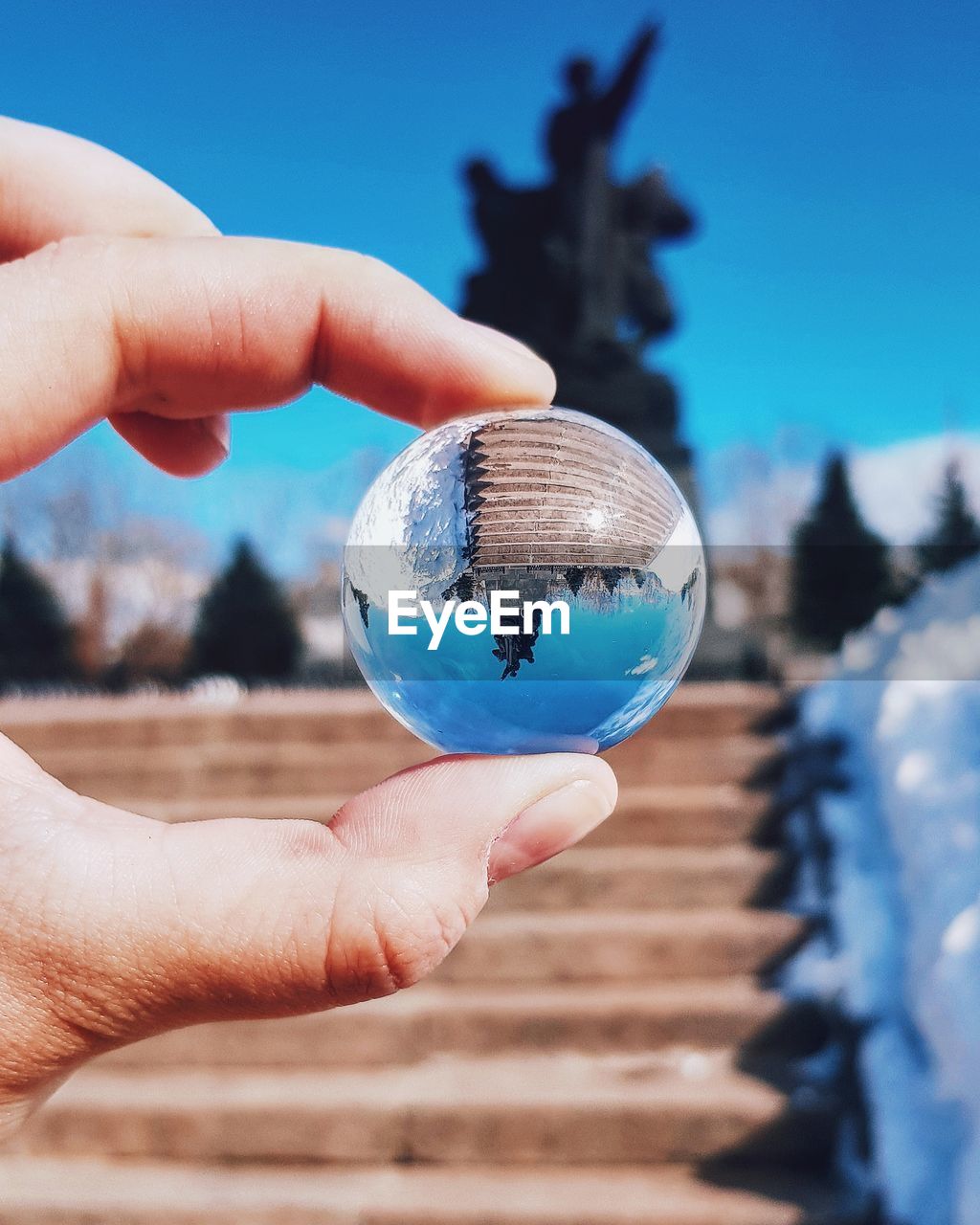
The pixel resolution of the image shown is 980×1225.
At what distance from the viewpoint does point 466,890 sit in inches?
56.0

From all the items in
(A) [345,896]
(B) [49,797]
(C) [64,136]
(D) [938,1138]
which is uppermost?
(C) [64,136]

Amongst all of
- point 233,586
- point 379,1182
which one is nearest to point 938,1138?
point 379,1182

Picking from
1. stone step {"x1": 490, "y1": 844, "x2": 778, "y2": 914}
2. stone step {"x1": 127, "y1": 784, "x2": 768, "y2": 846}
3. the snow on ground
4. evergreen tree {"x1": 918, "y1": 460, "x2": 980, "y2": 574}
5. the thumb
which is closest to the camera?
the thumb

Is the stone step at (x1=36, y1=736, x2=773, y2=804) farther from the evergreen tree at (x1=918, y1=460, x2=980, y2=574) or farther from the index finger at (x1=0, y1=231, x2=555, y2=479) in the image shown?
the evergreen tree at (x1=918, y1=460, x2=980, y2=574)

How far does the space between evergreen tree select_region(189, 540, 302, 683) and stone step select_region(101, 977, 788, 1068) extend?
13.6 m

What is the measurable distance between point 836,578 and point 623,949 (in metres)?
14.7

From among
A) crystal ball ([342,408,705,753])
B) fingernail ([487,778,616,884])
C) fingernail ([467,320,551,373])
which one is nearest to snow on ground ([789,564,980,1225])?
fingernail ([487,778,616,884])

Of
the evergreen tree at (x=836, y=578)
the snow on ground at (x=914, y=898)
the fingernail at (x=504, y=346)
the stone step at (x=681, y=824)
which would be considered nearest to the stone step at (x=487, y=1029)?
the snow on ground at (x=914, y=898)

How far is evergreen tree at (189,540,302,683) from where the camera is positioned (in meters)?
17.3

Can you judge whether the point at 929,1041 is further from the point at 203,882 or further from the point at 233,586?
the point at 233,586

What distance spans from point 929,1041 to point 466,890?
245 centimetres

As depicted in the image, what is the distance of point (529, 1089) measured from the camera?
356cm

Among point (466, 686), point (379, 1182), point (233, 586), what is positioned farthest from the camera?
point (233, 586)

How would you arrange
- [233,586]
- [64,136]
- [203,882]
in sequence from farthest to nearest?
[233,586], [64,136], [203,882]
